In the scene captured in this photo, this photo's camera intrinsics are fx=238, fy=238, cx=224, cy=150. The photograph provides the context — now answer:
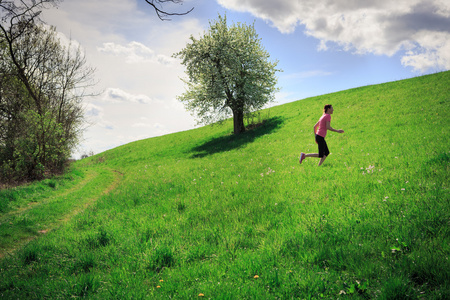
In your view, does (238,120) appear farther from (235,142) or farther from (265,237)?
(265,237)

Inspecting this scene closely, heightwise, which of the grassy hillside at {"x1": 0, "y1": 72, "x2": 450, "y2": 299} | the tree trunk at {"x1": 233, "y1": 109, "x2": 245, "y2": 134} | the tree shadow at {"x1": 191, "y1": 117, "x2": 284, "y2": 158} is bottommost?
the grassy hillside at {"x1": 0, "y1": 72, "x2": 450, "y2": 299}

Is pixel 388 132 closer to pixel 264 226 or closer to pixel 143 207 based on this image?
pixel 264 226

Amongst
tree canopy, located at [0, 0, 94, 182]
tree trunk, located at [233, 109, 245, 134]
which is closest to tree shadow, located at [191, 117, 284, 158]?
tree trunk, located at [233, 109, 245, 134]

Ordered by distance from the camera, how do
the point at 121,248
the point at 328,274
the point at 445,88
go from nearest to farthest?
the point at 328,274 < the point at 121,248 < the point at 445,88

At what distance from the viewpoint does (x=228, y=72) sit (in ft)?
89.8

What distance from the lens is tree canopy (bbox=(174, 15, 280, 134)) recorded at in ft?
91.5

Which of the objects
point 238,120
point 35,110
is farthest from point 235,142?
point 35,110

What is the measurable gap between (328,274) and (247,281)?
1350mm

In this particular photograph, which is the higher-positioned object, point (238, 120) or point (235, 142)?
point (238, 120)

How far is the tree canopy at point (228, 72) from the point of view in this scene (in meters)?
27.9

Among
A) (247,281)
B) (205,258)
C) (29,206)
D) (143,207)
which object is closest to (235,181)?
(143,207)

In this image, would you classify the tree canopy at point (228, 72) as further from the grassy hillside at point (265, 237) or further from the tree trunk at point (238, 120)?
the grassy hillside at point (265, 237)

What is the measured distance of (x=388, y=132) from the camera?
567 inches

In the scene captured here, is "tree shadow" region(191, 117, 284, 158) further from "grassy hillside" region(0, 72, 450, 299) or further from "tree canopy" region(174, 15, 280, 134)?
"grassy hillside" region(0, 72, 450, 299)
